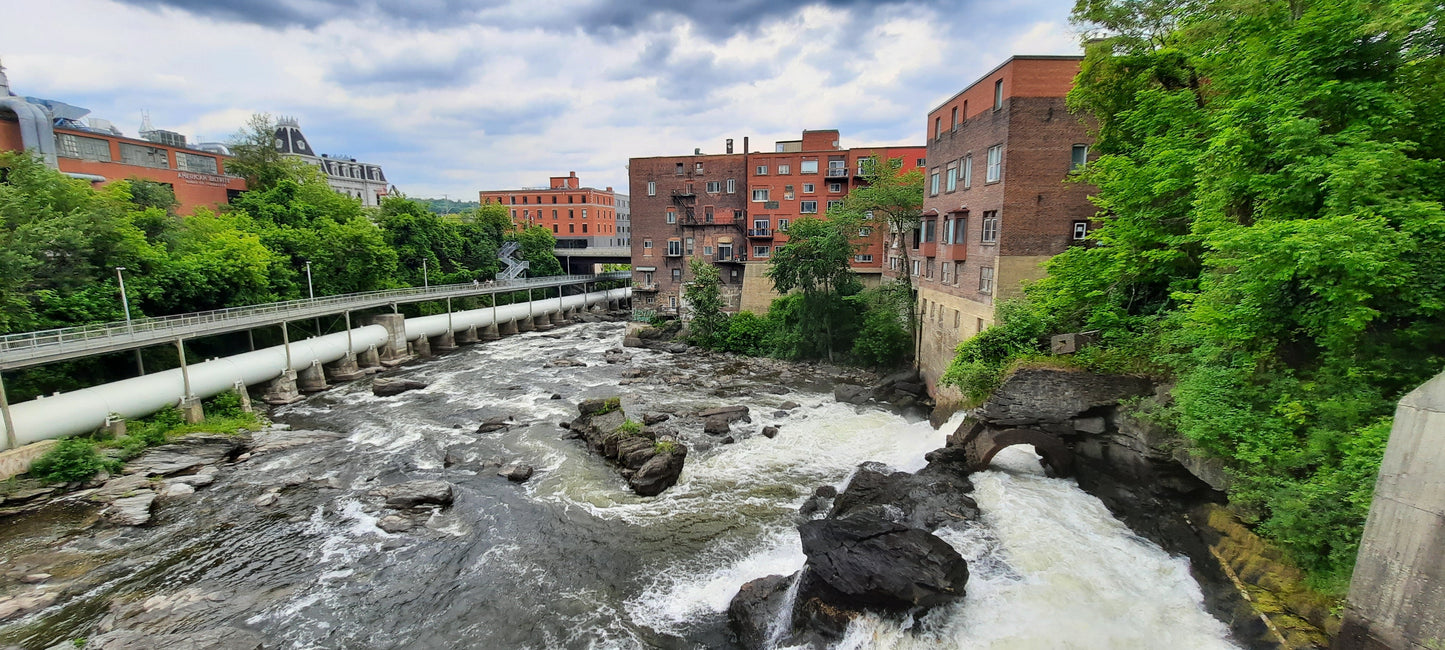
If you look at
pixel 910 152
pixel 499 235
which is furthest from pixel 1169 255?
pixel 499 235

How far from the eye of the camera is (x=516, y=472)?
66.1ft

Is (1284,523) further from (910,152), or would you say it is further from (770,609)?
(910,152)

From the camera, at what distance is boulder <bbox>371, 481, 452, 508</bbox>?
17781 mm

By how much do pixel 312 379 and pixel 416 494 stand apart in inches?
759

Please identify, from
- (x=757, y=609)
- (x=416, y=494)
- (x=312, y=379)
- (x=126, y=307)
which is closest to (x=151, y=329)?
(x=126, y=307)

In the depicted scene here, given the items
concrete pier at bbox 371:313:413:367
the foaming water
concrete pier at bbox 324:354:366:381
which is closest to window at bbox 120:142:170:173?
concrete pier at bbox 371:313:413:367

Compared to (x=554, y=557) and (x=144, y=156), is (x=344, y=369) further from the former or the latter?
(x=144, y=156)

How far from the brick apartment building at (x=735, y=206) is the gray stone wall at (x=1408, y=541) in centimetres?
3700

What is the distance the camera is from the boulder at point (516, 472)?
20.0m

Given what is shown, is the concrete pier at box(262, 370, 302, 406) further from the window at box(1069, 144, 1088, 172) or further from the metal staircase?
the window at box(1069, 144, 1088, 172)

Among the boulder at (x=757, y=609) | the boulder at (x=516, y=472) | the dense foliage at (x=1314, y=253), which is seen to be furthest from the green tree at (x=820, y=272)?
the boulder at (x=757, y=609)

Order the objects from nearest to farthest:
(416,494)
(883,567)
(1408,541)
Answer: (1408,541)
(883,567)
(416,494)

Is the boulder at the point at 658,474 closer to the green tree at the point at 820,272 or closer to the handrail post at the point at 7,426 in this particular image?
the green tree at the point at 820,272

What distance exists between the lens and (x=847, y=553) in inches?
493
